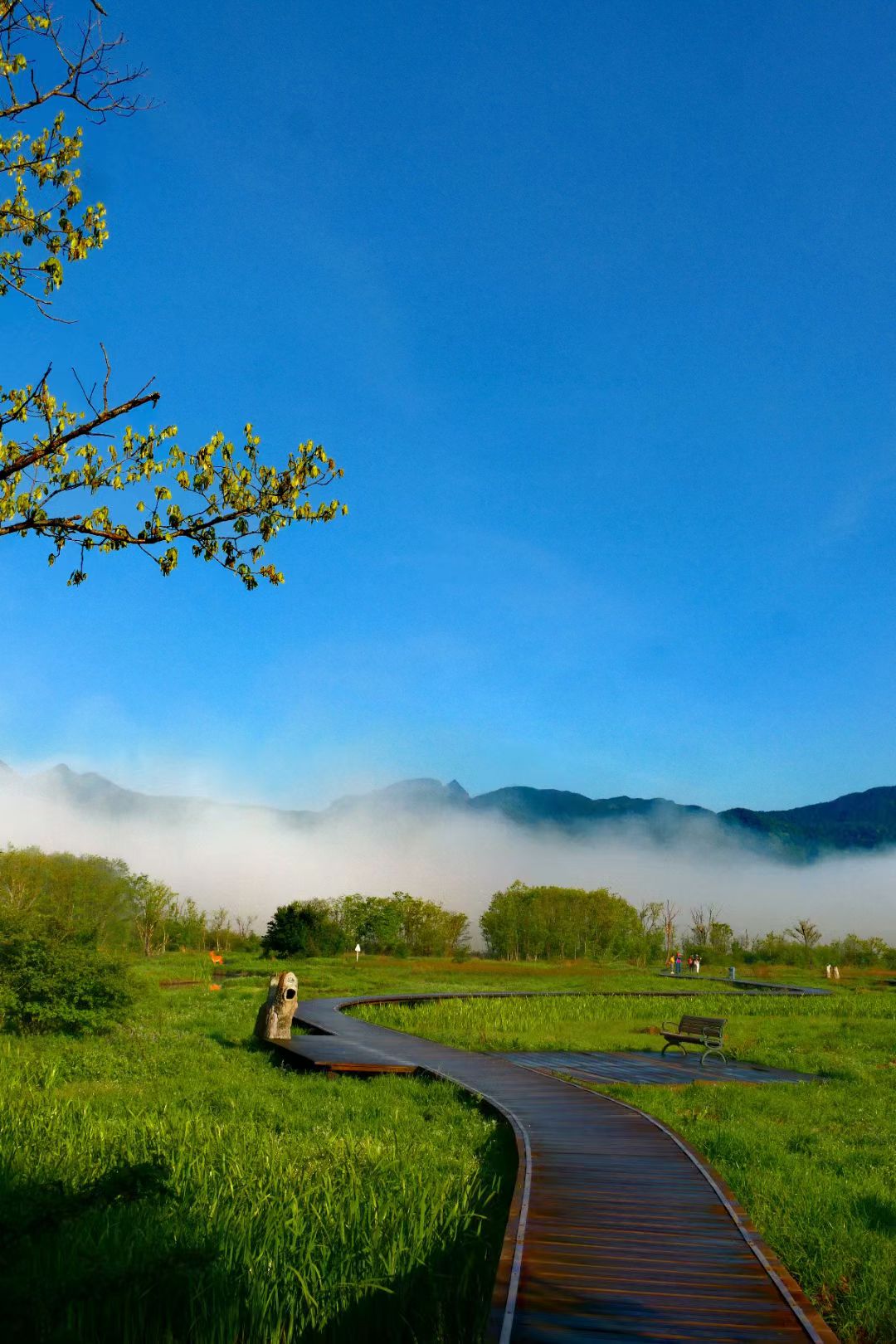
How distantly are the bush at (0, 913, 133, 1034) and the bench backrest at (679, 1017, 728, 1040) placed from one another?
12.3m

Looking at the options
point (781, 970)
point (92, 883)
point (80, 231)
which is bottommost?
point (781, 970)

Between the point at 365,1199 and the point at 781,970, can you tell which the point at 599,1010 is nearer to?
the point at 365,1199

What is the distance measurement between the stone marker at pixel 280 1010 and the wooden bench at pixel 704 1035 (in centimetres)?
854

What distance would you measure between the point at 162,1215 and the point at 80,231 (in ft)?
28.5

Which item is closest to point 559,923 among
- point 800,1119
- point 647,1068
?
point 647,1068

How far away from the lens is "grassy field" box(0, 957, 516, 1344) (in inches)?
210

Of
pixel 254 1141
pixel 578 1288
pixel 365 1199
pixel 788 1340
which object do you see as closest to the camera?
pixel 788 1340

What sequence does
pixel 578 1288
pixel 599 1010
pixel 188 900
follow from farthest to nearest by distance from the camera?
pixel 188 900, pixel 599 1010, pixel 578 1288

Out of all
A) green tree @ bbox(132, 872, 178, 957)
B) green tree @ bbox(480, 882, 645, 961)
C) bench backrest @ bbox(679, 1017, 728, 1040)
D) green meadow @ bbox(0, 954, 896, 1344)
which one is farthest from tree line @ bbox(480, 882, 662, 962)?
green meadow @ bbox(0, 954, 896, 1344)

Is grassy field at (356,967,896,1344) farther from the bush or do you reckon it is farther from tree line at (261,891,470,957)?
tree line at (261,891,470,957)

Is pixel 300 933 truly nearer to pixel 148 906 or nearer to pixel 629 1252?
pixel 148 906

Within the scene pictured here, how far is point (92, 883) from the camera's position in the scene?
68688 millimetres

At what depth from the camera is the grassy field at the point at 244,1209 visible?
210 inches

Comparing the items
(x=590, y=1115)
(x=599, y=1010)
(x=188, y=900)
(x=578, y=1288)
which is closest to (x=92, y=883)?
(x=188, y=900)
